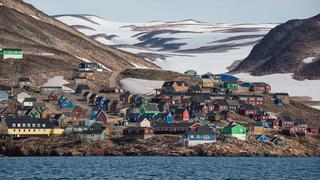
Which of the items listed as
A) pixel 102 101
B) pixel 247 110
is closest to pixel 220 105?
pixel 247 110

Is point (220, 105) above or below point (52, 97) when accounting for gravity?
below

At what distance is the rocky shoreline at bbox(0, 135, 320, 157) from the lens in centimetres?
15088

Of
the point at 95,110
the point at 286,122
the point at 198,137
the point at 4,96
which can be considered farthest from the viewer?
the point at 4,96

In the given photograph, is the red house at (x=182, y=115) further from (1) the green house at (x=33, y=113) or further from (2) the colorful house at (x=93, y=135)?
(2) the colorful house at (x=93, y=135)

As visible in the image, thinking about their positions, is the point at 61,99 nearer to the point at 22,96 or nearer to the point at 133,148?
the point at 22,96

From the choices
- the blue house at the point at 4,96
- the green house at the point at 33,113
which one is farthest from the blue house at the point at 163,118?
the blue house at the point at 4,96

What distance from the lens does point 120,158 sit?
471ft

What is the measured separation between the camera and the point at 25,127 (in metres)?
162

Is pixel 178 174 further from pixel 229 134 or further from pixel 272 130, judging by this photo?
pixel 272 130

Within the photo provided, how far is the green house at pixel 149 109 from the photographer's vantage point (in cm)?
18556

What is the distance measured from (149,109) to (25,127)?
32.3 m

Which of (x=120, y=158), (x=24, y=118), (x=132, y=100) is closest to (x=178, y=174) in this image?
(x=120, y=158)

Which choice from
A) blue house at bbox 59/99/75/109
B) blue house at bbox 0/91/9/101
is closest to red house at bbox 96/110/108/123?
blue house at bbox 59/99/75/109

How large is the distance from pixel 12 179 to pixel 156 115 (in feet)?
275
